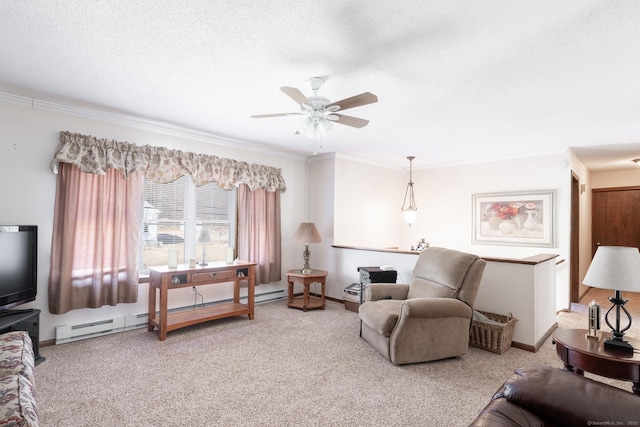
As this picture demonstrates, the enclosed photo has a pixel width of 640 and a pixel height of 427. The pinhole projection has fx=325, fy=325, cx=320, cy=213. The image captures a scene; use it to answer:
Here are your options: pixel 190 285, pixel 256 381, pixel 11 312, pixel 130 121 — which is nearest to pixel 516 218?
pixel 256 381

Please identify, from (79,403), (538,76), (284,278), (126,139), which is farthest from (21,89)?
(538,76)

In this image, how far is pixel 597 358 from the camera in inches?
72.0

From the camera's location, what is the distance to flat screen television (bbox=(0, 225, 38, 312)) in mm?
2762

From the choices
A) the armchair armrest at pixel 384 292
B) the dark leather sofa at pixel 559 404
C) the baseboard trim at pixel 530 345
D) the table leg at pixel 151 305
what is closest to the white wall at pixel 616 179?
the baseboard trim at pixel 530 345

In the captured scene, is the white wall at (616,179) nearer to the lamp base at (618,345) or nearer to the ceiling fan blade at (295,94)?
the lamp base at (618,345)

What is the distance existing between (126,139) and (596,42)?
425cm

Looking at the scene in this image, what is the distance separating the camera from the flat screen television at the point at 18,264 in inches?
109

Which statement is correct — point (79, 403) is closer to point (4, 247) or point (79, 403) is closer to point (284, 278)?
point (4, 247)

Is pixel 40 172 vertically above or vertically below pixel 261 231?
above

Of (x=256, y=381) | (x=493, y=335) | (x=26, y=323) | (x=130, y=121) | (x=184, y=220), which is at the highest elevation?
(x=130, y=121)

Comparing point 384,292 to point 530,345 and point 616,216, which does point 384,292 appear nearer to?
point 530,345

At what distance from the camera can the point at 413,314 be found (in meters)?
2.77

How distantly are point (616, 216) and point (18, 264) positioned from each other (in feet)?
30.3

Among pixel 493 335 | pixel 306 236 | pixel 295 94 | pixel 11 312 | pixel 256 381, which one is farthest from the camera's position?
pixel 306 236
